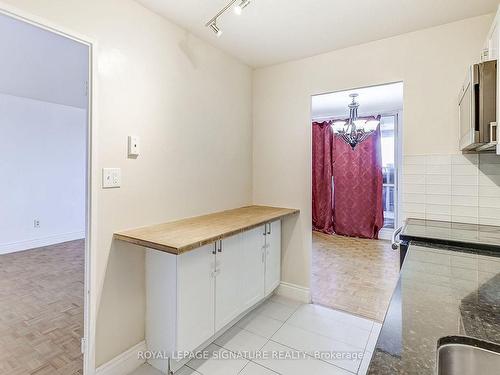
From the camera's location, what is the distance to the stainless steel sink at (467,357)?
636mm

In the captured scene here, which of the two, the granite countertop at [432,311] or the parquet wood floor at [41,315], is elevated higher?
the granite countertop at [432,311]

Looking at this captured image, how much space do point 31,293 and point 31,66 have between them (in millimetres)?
2487

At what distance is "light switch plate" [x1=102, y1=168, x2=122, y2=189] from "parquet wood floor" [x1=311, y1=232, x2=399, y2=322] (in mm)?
2151

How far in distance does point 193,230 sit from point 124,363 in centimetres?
95

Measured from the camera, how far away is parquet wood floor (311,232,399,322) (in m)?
2.70

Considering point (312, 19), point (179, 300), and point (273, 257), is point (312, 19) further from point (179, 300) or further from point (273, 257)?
point (179, 300)

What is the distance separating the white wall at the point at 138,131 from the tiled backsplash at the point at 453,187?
5.51ft

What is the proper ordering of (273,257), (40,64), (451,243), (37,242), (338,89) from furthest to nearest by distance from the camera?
(37,242), (40,64), (273,257), (338,89), (451,243)

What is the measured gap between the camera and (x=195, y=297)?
1.75 metres

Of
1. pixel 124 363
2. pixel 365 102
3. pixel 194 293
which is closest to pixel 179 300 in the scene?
pixel 194 293

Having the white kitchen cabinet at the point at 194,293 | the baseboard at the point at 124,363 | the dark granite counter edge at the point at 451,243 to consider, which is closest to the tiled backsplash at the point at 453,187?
the dark granite counter edge at the point at 451,243

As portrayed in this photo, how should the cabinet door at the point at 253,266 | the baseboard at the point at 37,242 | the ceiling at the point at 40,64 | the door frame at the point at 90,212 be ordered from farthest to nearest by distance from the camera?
the baseboard at the point at 37,242 < the ceiling at the point at 40,64 < the cabinet door at the point at 253,266 < the door frame at the point at 90,212

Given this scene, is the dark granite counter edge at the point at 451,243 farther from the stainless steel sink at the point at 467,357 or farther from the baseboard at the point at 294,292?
the baseboard at the point at 294,292

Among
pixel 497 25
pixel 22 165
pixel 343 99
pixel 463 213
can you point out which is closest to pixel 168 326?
pixel 463 213
